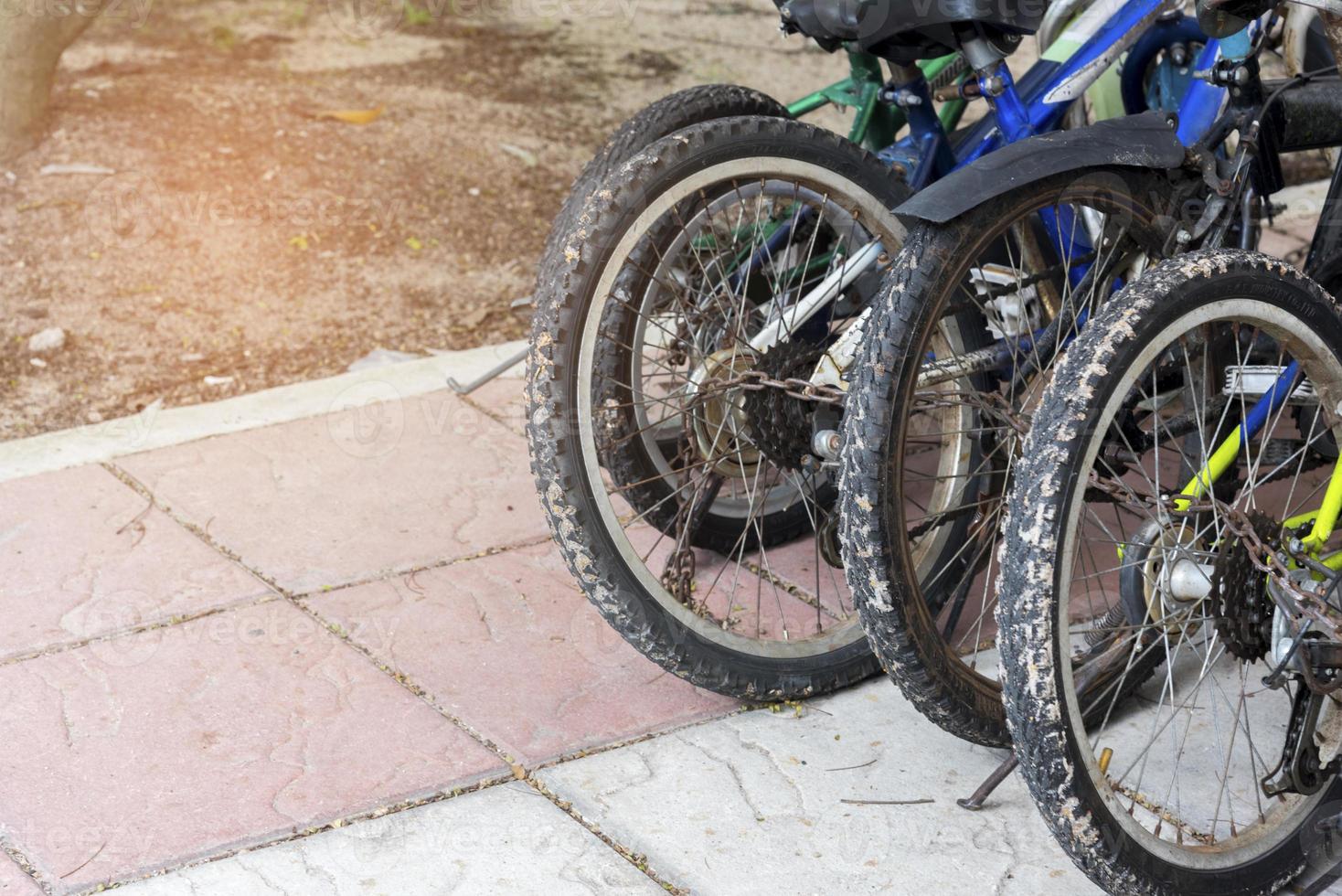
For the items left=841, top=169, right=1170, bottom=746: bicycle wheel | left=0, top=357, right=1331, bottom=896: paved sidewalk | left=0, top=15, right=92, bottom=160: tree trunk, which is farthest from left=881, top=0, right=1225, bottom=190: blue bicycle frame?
left=0, top=15, right=92, bottom=160: tree trunk

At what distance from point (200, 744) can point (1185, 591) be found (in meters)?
1.85

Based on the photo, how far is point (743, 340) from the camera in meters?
3.12

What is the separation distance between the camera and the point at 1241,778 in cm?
288

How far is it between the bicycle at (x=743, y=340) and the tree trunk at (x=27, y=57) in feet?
10.6

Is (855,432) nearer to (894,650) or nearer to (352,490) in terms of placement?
(894,650)

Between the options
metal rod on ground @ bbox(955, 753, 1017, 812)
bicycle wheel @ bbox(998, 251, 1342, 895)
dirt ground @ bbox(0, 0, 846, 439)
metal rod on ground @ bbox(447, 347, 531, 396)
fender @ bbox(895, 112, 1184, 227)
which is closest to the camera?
bicycle wheel @ bbox(998, 251, 1342, 895)

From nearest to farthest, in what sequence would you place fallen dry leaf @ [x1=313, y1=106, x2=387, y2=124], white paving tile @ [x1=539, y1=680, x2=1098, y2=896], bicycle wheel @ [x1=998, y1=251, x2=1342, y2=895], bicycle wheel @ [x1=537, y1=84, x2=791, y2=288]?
bicycle wheel @ [x1=998, y1=251, x2=1342, y2=895] → white paving tile @ [x1=539, y1=680, x2=1098, y2=896] → bicycle wheel @ [x1=537, y1=84, x2=791, y2=288] → fallen dry leaf @ [x1=313, y1=106, x2=387, y2=124]

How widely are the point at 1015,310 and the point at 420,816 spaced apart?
1846 millimetres

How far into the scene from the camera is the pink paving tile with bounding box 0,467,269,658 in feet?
10.9

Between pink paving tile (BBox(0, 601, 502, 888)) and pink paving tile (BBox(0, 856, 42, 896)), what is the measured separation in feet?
0.10

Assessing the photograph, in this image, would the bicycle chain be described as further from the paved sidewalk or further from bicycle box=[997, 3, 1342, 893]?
the paved sidewalk

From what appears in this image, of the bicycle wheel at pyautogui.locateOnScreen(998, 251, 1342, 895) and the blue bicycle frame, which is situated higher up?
the blue bicycle frame

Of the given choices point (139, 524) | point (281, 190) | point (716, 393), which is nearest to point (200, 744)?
point (139, 524)

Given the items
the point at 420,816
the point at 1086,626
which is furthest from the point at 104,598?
the point at 1086,626
